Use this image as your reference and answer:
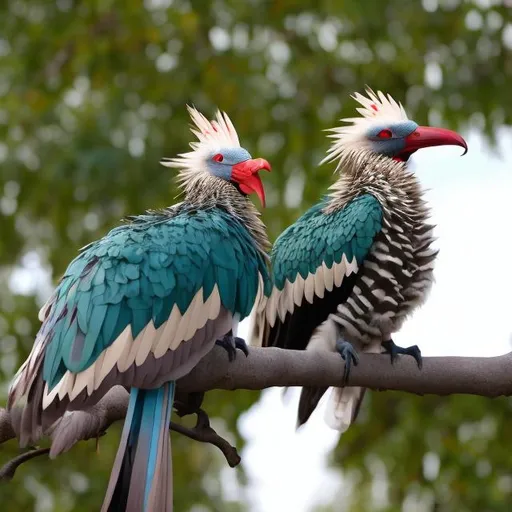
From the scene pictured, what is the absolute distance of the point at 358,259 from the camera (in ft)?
9.60

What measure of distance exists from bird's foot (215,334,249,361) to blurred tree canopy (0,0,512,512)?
90.8 inches

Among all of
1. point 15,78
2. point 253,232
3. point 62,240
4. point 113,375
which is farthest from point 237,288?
point 15,78

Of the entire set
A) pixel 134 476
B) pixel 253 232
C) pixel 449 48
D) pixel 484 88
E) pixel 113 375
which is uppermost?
pixel 449 48

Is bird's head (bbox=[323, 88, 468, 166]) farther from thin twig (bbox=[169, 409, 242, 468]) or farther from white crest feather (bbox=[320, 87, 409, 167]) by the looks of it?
thin twig (bbox=[169, 409, 242, 468])

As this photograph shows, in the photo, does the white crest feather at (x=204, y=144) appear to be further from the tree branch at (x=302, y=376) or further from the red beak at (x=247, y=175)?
the tree branch at (x=302, y=376)

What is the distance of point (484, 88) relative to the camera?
4.78 m

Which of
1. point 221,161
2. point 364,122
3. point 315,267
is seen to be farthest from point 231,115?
point 221,161

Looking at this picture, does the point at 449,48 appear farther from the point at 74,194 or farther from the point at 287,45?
the point at 74,194

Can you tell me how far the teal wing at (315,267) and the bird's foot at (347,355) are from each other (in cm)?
20

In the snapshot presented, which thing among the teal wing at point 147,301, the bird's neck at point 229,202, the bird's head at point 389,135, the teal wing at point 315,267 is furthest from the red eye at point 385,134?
the teal wing at point 147,301

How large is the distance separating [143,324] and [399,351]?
0.79 m

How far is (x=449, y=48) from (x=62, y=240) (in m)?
2.02

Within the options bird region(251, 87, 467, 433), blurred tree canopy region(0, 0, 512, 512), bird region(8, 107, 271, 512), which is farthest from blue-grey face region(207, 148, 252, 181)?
blurred tree canopy region(0, 0, 512, 512)

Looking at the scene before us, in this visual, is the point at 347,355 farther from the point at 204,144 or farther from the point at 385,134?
the point at 385,134
